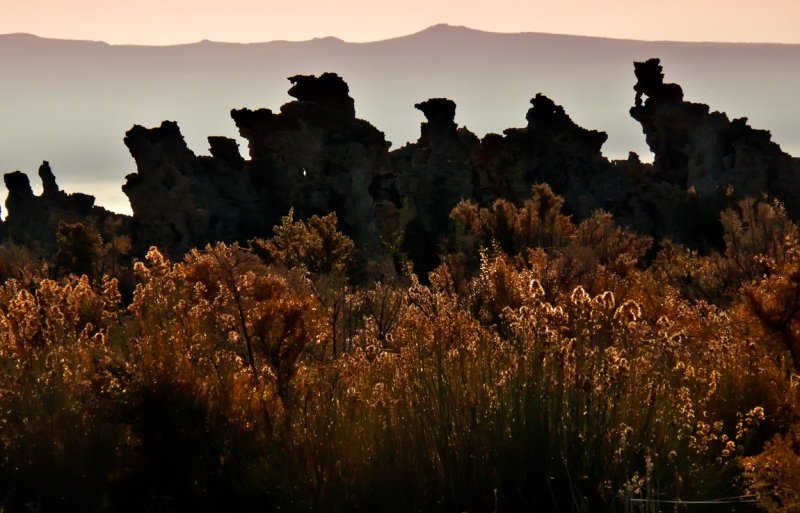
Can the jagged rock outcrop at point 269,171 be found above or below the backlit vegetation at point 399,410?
above

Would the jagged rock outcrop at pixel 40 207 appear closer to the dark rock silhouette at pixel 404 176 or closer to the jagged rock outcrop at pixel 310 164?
the dark rock silhouette at pixel 404 176

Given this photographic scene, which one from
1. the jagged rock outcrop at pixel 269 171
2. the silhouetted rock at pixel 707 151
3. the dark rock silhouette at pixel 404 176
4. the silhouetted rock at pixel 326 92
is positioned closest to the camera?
the jagged rock outcrop at pixel 269 171

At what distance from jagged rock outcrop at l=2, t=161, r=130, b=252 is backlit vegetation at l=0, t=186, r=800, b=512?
3975 cm

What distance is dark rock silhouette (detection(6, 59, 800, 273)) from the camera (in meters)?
41.3

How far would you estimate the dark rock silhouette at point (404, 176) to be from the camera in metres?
41.3

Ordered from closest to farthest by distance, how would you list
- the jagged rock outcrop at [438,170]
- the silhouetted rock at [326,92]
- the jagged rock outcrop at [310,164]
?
the jagged rock outcrop at [310,164], the silhouetted rock at [326,92], the jagged rock outcrop at [438,170]

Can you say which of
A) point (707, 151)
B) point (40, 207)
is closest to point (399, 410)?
point (40, 207)

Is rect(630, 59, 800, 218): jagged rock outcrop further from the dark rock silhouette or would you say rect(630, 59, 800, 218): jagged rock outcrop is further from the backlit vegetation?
the backlit vegetation

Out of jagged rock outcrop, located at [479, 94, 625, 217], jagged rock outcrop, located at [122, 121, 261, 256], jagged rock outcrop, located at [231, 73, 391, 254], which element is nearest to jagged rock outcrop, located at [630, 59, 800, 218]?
jagged rock outcrop, located at [479, 94, 625, 217]

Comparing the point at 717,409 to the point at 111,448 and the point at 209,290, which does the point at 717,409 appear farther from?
the point at 209,290

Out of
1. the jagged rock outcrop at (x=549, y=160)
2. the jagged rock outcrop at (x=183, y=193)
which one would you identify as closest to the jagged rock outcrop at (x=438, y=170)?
the jagged rock outcrop at (x=549, y=160)

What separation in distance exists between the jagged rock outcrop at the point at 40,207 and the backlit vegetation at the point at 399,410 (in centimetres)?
3975

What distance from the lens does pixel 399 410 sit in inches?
322

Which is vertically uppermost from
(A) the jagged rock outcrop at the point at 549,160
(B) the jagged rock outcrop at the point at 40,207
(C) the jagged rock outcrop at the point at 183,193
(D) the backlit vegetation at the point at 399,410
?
(A) the jagged rock outcrop at the point at 549,160
